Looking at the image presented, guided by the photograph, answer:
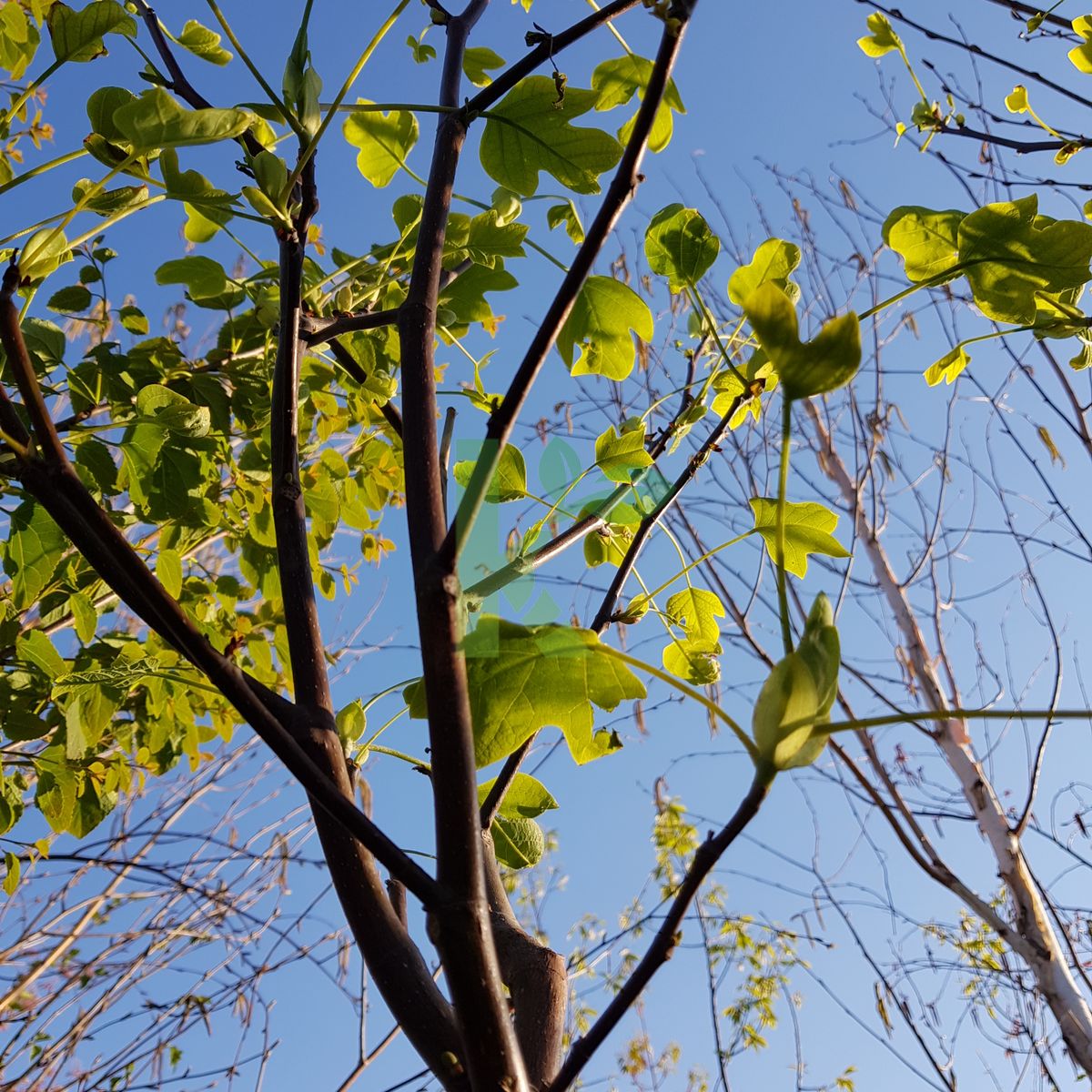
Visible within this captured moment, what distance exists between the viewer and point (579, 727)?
545 mm

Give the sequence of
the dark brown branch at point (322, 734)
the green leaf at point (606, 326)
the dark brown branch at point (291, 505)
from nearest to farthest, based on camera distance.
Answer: the dark brown branch at point (322, 734) → the dark brown branch at point (291, 505) → the green leaf at point (606, 326)

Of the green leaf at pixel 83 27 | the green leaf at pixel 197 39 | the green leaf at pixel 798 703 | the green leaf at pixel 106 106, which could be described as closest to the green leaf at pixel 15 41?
the green leaf at pixel 197 39

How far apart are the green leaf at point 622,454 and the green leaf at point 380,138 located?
334mm

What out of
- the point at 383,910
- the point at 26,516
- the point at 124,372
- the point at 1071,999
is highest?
the point at 124,372

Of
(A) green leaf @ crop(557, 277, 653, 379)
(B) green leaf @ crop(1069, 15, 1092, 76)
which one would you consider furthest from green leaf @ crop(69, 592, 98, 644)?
(B) green leaf @ crop(1069, 15, 1092, 76)

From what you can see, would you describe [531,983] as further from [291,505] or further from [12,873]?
[12,873]

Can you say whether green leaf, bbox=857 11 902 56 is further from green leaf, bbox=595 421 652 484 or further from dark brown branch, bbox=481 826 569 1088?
dark brown branch, bbox=481 826 569 1088

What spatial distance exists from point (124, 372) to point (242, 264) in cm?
209

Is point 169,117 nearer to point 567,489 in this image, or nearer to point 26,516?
point 567,489

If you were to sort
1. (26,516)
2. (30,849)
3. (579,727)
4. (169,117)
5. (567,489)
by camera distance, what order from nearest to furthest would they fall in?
(169,117) < (579,727) < (567,489) < (26,516) < (30,849)

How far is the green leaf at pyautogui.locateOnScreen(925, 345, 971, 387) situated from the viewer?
2.47 ft

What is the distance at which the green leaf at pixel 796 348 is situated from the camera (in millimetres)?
290

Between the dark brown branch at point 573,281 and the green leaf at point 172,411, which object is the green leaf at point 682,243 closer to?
the dark brown branch at point 573,281

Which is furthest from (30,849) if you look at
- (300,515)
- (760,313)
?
(760,313)
